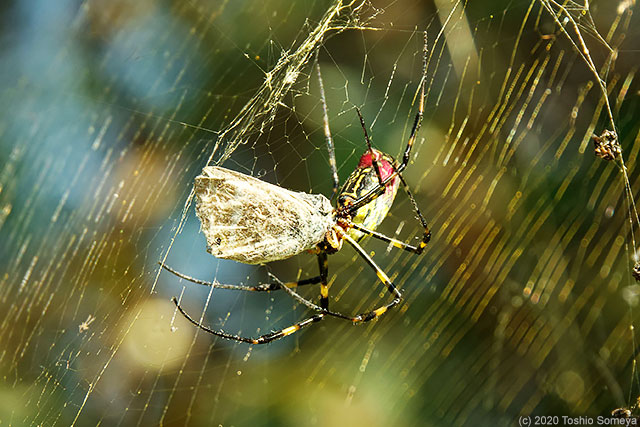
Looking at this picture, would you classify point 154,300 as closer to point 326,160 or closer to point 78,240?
point 78,240

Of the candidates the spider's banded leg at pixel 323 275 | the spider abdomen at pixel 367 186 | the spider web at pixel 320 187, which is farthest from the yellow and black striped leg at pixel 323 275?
the spider web at pixel 320 187

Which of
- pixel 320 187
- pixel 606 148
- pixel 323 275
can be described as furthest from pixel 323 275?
pixel 606 148

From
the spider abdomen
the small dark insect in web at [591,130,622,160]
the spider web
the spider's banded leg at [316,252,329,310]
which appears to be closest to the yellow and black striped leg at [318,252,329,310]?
the spider's banded leg at [316,252,329,310]

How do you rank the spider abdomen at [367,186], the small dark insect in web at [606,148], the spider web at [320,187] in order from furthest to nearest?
the spider web at [320,187] < the spider abdomen at [367,186] < the small dark insect in web at [606,148]

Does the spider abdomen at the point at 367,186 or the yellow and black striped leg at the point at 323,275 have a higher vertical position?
the spider abdomen at the point at 367,186

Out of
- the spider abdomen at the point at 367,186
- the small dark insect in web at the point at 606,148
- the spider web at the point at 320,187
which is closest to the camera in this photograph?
the small dark insect in web at the point at 606,148

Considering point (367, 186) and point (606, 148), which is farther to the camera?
point (367, 186)

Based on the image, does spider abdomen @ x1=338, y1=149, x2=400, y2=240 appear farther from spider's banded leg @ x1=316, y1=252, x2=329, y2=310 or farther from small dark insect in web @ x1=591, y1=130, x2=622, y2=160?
small dark insect in web @ x1=591, y1=130, x2=622, y2=160

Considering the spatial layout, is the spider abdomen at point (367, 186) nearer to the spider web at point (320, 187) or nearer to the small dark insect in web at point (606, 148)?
the spider web at point (320, 187)

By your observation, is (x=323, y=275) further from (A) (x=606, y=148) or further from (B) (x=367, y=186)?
(A) (x=606, y=148)
